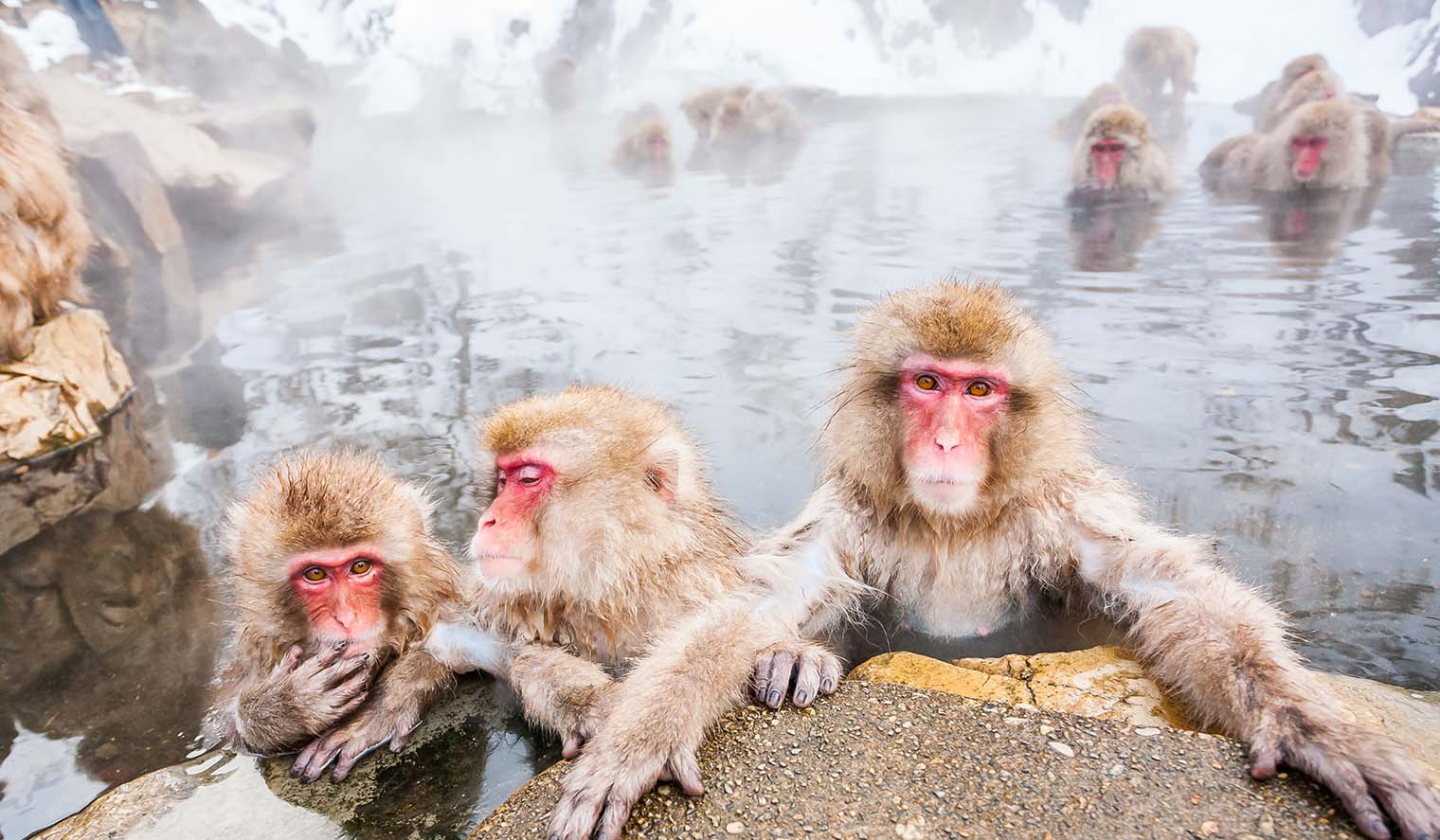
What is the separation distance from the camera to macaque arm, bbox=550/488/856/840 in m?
1.86

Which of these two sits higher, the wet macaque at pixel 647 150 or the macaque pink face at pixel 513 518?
the wet macaque at pixel 647 150

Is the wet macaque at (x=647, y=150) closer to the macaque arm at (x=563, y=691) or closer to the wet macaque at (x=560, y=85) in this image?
the wet macaque at (x=560, y=85)

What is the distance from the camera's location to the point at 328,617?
8.45 feet

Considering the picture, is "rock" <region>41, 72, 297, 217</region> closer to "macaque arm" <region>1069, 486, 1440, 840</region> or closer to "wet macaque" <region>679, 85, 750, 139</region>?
"wet macaque" <region>679, 85, 750, 139</region>

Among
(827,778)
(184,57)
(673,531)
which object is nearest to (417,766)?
(673,531)

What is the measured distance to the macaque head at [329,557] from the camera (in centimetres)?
255

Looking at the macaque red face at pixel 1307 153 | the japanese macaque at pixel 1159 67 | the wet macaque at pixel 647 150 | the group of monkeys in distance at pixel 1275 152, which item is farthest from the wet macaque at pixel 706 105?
the macaque red face at pixel 1307 153

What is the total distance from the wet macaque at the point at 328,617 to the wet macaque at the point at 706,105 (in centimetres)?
1405

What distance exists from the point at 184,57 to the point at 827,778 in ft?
48.7

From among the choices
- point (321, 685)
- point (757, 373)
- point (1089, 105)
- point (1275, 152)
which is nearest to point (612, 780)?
point (321, 685)

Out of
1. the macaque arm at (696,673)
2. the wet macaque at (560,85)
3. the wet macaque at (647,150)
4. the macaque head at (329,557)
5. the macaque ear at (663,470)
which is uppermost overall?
the wet macaque at (560,85)

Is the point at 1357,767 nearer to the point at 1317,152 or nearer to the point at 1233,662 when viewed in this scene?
the point at 1233,662

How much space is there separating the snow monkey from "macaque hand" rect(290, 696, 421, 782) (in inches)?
30.5

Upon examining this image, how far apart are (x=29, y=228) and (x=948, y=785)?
5.15 m
